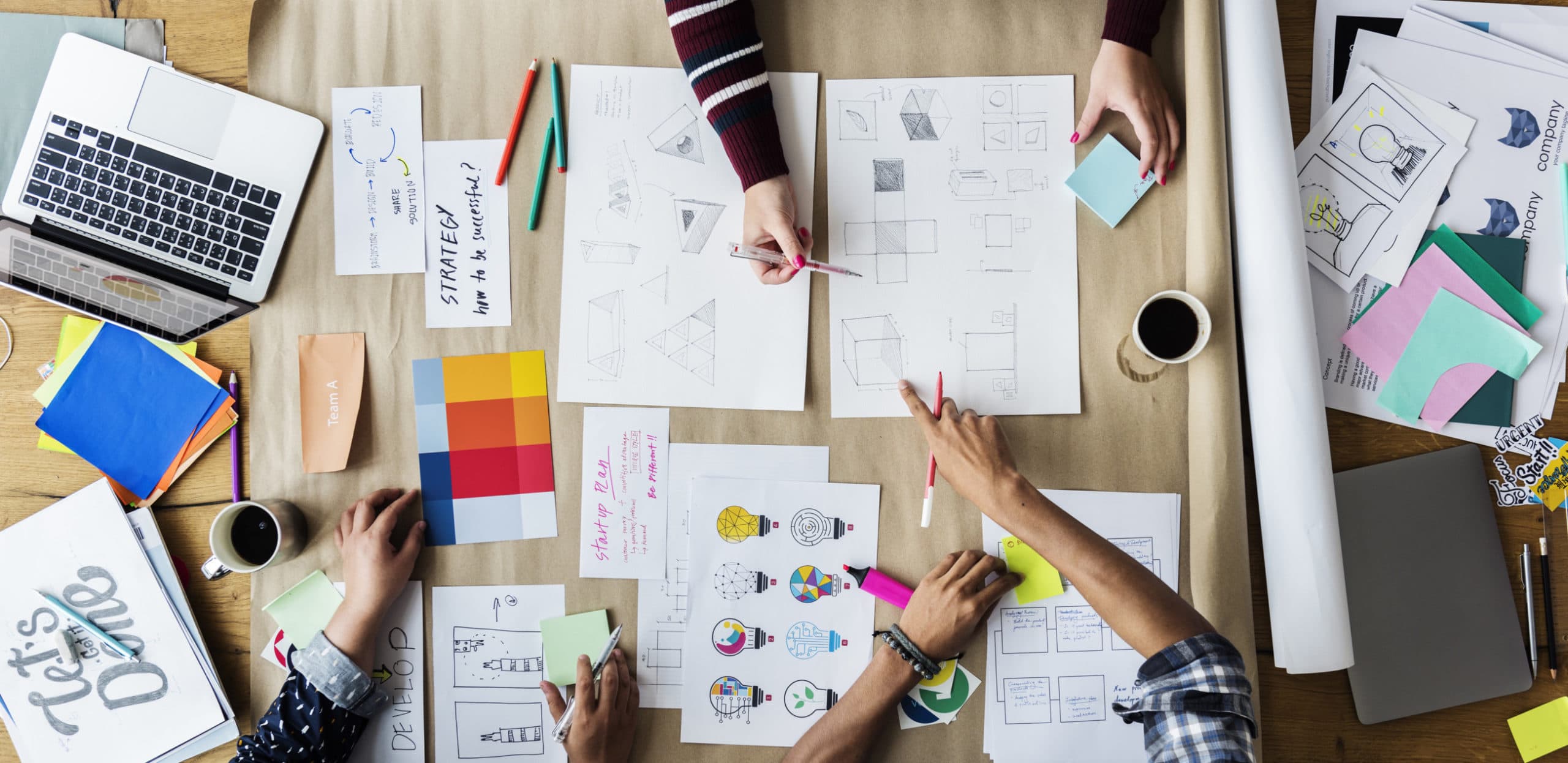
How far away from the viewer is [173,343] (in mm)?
1019

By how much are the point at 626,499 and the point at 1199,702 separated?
66cm

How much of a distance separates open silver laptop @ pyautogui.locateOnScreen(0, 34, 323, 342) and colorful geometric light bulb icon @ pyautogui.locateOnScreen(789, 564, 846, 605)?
29.9 inches

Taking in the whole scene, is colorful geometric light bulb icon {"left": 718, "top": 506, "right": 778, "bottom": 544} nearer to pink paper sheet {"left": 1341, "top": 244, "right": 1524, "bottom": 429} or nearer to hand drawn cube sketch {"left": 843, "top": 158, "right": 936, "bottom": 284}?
hand drawn cube sketch {"left": 843, "top": 158, "right": 936, "bottom": 284}

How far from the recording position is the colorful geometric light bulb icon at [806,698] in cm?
99

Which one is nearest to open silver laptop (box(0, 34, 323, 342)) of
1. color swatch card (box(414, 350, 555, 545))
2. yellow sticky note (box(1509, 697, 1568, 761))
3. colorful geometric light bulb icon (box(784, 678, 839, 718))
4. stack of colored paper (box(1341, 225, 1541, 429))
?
color swatch card (box(414, 350, 555, 545))

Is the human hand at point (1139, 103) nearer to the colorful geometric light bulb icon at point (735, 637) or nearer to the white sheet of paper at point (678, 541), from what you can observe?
the white sheet of paper at point (678, 541)

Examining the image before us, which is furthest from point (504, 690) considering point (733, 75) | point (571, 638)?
point (733, 75)

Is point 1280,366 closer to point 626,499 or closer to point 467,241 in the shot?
point 626,499

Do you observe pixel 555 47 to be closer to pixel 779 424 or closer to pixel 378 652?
pixel 779 424

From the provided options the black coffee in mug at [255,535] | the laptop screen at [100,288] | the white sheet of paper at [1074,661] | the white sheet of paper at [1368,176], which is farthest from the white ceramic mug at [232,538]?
the white sheet of paper at [1368,176]

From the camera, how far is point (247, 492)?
3.39 feet

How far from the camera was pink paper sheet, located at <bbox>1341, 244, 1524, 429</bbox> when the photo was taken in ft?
3.32

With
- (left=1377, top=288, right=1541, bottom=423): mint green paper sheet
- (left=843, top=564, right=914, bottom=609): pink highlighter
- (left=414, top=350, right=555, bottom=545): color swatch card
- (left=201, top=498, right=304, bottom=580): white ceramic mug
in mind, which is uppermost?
(left=1377, top=288, right=1541, bottom=423): mint green paper sheet

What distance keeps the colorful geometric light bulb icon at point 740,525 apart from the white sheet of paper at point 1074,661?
28 cm
